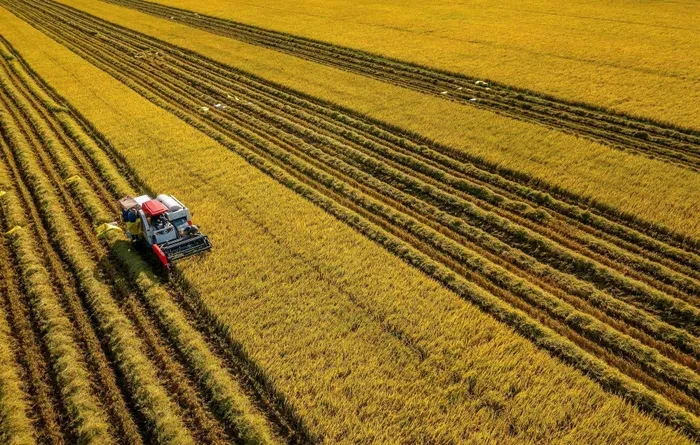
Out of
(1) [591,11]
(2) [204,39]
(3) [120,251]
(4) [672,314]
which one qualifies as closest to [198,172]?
(3) [120,251]

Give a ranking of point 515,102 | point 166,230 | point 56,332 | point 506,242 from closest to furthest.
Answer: point 56,332
point 166,230
point 506,242
point 515,102

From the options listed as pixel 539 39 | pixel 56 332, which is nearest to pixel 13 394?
pixel 56 332

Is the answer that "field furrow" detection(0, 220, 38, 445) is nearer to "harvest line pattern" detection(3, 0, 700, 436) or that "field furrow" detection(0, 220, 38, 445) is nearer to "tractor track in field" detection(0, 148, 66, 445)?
"tractor track in field" detection(0, 148, 66, 445)

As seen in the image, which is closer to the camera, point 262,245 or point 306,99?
point 262,245

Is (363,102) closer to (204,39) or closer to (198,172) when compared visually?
(198,172)

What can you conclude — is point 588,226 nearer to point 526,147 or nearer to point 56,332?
point 526,147

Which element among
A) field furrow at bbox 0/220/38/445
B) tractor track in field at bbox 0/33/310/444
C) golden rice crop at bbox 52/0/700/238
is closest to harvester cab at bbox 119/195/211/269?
tractor track in field at bbox 0/33/310/444
